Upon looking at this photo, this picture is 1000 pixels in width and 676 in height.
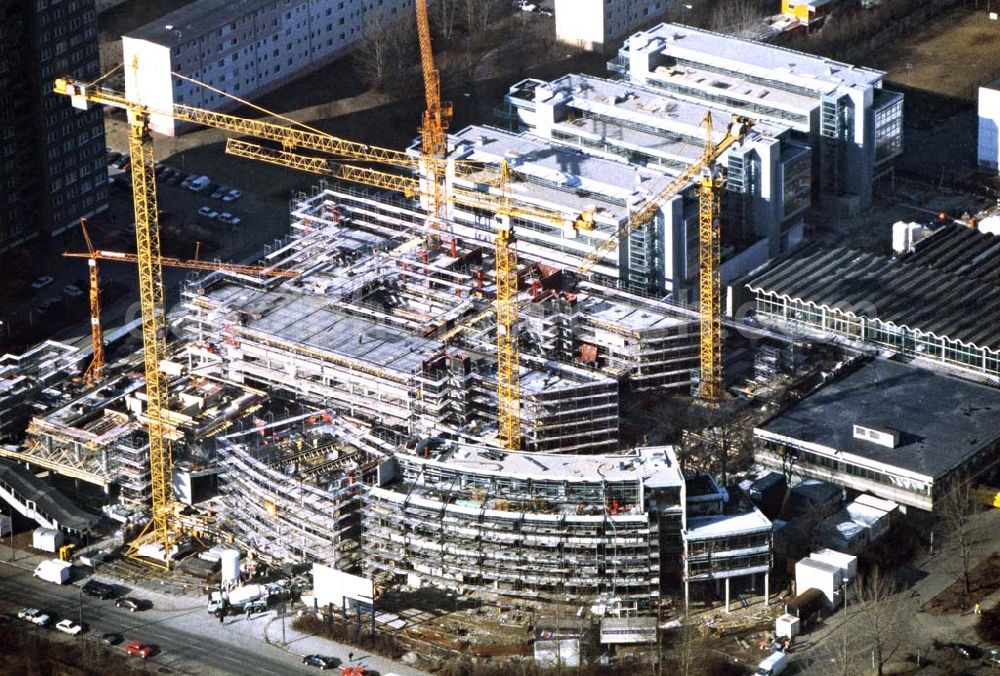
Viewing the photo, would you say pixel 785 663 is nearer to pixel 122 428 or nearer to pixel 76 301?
pixel 122 428

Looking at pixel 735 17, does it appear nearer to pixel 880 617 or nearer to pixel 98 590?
pixel 880 617

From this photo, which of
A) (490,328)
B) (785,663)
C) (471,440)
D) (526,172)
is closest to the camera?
(785,663)

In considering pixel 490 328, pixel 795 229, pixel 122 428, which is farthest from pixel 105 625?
pixel 795 229

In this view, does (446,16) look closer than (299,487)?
No

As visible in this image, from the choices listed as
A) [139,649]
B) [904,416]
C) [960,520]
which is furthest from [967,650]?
[139,649]

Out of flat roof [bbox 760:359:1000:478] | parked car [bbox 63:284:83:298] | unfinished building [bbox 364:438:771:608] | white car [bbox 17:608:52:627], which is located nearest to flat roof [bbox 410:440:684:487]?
unfinished building [bbox 364:438:771:608]

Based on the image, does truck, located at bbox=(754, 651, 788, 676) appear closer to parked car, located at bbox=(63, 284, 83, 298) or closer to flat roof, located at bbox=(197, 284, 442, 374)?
flat roof, located at bbox=(197, 284, 442, 374)
